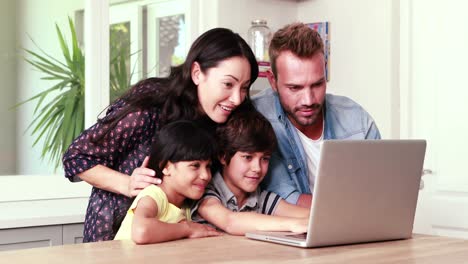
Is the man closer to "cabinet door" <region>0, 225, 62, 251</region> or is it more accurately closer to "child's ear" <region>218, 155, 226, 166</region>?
"child's ear" <region>218, 155, 226, 166</region>

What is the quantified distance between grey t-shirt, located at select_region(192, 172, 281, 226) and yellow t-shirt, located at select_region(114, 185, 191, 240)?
0.11 metres

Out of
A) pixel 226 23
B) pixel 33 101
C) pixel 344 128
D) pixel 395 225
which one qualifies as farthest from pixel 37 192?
pixel 395 225

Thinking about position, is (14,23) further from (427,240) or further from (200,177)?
(427,240)

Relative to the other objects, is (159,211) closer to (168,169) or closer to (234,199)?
(168,169)

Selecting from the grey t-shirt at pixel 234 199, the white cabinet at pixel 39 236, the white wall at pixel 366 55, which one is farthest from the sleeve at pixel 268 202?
the white wall at pixel 366 55

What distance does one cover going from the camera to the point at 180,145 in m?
2.05

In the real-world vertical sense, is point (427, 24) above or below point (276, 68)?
above

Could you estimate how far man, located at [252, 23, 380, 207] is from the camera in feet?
7.79

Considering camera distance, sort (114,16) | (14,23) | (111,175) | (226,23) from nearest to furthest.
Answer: (111,175) < (14,23) < (114,16) < (226,23)

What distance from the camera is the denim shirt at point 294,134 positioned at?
2.30 m

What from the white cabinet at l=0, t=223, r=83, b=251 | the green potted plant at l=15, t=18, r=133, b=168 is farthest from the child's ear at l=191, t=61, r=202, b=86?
the green potted plant at l=15, t=18, r=133, b=168

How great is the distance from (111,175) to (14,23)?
5.03 feet

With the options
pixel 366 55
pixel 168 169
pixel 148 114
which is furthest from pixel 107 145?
pixel 366 55

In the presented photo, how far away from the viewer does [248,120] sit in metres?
2.19
